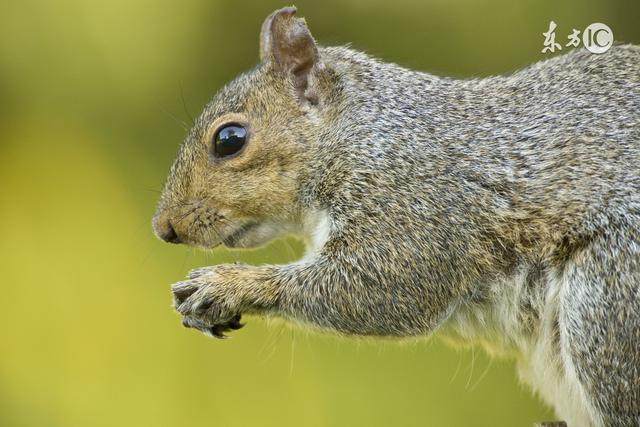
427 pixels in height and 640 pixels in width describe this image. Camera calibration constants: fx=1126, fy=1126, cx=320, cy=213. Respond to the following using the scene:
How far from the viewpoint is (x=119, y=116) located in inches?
217

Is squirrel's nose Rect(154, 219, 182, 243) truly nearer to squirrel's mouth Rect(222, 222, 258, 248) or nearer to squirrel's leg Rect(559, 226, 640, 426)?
squirrel's mouth Rect(222, 222, 258, 248)

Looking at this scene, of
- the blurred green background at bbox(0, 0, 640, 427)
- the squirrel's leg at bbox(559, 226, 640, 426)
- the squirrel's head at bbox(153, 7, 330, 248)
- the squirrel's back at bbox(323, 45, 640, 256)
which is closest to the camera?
the squirrel's leg at bbox(559, 226, 640, 426)

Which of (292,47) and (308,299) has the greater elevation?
(292,47)

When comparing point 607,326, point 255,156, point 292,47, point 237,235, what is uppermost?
point 292,47

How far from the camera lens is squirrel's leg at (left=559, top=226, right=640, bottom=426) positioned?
254 cm

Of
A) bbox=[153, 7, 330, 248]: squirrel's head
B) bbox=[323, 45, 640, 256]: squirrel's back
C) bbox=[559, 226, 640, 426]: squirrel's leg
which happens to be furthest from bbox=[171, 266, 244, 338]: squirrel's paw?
bbox=[559, 226, 640, 426]: squirrel's leg

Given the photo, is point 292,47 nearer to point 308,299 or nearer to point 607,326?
point 308,299

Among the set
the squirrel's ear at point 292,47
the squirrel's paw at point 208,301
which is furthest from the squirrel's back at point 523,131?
the squirrel's paw at point 208,301

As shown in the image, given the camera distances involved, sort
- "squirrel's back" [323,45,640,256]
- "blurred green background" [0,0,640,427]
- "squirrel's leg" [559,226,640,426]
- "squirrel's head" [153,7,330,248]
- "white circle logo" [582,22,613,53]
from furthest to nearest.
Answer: "blurred green background" [0,0,640,427] < "white circle logo" [582,22,613,53] < "squirrel's head" [153,7,330,248] < "squirrel's back" [323,45,640,256] < "squirrel's leg" [559,226,640,426]

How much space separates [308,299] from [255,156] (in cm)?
40

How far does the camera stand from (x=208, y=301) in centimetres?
280

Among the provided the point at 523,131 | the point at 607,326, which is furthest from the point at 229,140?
the point at 607,326

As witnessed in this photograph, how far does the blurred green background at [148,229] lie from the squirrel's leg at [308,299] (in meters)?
1.92

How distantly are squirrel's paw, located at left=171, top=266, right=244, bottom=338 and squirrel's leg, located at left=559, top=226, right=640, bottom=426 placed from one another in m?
0.81
